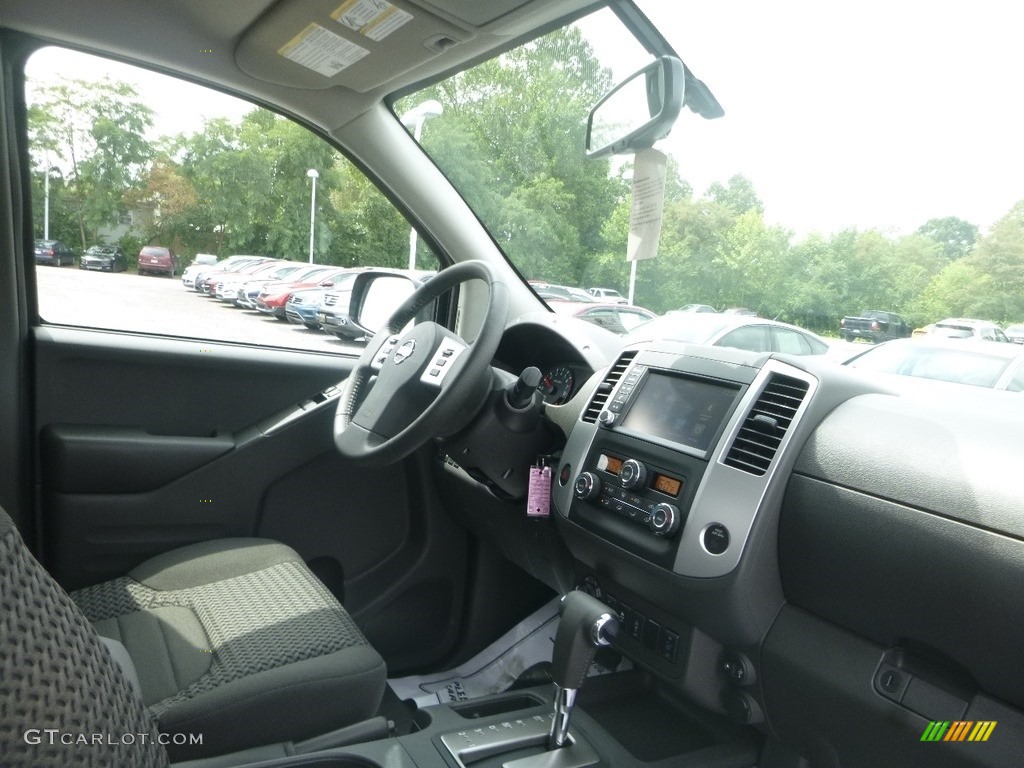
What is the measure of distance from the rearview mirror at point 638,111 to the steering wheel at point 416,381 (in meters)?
0.43

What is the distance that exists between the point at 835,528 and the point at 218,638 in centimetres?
121

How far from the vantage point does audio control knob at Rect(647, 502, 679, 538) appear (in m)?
1.55

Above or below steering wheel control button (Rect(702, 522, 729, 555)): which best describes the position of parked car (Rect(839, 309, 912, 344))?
above

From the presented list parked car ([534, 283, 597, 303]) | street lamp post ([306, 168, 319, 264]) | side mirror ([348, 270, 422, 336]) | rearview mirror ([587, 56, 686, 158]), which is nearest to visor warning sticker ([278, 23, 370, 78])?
street lamp post ([306, 168, 319, 264])

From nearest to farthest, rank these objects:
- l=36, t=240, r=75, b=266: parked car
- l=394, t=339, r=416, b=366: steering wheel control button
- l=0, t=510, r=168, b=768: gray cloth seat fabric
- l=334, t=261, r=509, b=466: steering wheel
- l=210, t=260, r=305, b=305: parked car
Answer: l=0, t=510, r=168, b=768: gray cloth seat fabric → l=334, t=261, r=509, b=466: steering wheel → l=394, t=339, r=416, b=366: steering wheel control button → l=36, t=240, r=75, b=266: parked car → l=210, t=260, r=305, b=305: parked car

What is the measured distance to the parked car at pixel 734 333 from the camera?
169cm

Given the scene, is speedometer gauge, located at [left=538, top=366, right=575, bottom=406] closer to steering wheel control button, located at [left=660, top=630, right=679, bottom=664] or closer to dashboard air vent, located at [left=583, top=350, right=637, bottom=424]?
dashboard air vent, located at [left=583, top=350, right=637, bottom=424]

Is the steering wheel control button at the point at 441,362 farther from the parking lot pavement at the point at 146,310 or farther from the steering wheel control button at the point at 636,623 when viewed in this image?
the parking lot pavement at the point at 146,310

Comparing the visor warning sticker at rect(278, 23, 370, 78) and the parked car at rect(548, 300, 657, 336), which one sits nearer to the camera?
the visor warning sticker at rect(278, 23, 370, 78)

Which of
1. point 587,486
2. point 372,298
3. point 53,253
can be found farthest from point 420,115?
point 587,486

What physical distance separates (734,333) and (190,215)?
1.67 m

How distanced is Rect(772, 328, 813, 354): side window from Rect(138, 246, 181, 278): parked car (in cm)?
183

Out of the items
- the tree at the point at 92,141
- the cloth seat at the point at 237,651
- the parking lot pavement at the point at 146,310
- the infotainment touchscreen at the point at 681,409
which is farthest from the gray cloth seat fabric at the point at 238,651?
the tree at the point at 92,141

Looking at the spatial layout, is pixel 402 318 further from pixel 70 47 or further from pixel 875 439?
pixel 875 439
